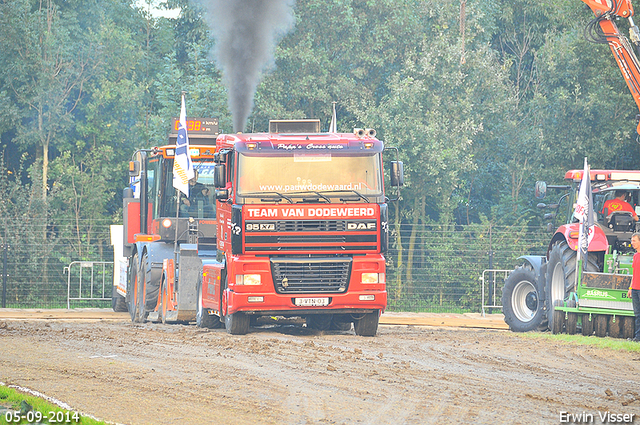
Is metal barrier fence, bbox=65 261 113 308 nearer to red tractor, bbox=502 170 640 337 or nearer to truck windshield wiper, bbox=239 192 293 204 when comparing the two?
truck windshield wiper, bbox=239 192 293 204

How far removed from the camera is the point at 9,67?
113 ft

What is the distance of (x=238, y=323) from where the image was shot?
16.5 m

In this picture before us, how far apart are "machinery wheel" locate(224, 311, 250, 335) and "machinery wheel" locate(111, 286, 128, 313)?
9404 millimetres

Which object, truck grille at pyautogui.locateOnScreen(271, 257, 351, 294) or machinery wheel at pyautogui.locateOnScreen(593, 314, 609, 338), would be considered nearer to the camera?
truck grille at pyautogui.locateOnScreen(271, 257, 351, 294)

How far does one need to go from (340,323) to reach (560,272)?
4146 millimetres

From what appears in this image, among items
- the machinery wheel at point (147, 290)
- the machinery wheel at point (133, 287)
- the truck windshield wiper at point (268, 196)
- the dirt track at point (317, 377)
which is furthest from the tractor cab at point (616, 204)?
the machinery wheel at point (133, 287)

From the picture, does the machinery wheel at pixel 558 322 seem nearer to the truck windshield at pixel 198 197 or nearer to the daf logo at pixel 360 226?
the daf logo at pixel 360 226

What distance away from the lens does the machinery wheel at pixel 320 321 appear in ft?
60.3

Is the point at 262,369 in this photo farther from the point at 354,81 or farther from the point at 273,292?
the point at 354,81

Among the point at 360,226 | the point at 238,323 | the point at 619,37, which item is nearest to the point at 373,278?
the point at 360,226

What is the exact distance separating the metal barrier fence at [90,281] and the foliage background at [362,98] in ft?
3.56

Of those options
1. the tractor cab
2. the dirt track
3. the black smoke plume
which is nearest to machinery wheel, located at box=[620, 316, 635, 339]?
the tractor cab

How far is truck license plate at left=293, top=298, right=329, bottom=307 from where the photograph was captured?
1579 centimetres

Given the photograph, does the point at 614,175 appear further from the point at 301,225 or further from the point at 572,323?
the point at 301,225
